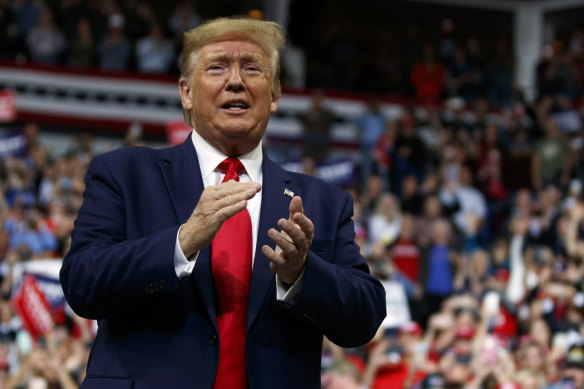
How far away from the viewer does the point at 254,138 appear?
7.65ft

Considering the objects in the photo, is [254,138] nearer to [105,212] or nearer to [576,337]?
[105,212]

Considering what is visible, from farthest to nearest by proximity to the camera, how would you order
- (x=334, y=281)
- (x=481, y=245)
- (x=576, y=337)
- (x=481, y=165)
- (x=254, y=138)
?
(x=481, y=165) < (x=481, y=245) < (x=576, y=337) < (x=254, y=138) < (x=334, y=281)

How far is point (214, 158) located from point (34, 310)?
20.1ft

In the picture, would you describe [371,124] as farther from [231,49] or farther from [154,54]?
[231,49]

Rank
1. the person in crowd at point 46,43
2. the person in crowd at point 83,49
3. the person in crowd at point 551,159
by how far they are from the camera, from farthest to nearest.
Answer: the person in crowd at point 83,49 < the person in crowd at point 46,43 < the person in crowd at point 551,159

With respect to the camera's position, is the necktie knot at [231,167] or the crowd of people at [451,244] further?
the crowd of people at [451,244]

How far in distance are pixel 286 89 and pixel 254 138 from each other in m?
14.3

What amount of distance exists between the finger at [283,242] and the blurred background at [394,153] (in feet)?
15.0

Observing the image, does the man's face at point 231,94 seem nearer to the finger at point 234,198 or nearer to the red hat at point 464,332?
the finger at point 234,198

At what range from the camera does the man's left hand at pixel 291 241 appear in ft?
6.75

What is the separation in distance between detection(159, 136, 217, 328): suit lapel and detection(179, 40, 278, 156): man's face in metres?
0.08

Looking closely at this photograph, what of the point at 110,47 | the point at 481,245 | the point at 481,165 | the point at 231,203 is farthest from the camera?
the point at 110,47

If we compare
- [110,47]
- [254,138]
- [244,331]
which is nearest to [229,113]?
[254,138]

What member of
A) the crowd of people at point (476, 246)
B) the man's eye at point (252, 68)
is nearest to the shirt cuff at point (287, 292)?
the man's eye at point (252, 68)
